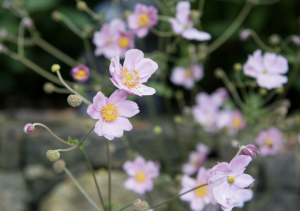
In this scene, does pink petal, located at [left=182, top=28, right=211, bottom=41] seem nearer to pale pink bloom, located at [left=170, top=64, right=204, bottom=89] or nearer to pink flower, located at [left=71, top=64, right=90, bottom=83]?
pink flower, located at [left=71, top=64, right=90, bottom=83]

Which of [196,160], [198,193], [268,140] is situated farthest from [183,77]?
[198,193]

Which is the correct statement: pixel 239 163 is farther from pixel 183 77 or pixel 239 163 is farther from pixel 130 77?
pixel 183 77

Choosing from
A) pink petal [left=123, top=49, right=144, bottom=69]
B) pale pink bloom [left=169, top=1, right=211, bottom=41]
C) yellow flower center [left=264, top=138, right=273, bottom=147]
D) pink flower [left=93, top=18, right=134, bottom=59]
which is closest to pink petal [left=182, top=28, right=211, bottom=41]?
pale pink bloom [left=169, top=1, right=211, bottom=41]

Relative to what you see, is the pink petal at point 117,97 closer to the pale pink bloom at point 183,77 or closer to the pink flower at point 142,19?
the pink flower at point 142,19

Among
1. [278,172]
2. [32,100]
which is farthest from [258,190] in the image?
[32,100]

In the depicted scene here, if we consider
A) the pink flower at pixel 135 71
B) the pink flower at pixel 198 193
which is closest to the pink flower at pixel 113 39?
the pink flower at pixel 135 71

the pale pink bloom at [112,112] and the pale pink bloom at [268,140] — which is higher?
the pale pink bloom at [268,140]

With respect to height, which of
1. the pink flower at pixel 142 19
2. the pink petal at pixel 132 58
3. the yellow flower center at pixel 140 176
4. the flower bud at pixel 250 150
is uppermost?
the pink flower at pixel 142 19
